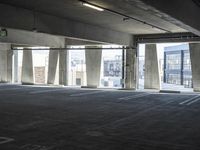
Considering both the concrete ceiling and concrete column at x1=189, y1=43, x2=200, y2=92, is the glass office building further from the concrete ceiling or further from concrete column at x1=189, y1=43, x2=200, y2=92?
the concrete ceiling

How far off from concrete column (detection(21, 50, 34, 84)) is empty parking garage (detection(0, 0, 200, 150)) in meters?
0.11

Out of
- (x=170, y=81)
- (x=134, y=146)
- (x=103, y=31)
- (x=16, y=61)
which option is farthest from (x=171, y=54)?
(x=134, y=146)

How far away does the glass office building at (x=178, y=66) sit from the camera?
34.8 m

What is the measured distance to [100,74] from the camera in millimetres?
32031

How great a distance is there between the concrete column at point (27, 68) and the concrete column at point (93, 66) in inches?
284

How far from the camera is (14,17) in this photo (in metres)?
16.1

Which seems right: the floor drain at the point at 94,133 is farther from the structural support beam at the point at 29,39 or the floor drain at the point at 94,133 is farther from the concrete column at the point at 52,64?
the concrete column at the point at 52,64

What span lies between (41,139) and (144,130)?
10.8 ft

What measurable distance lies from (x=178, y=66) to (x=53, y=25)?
21225 millimetres

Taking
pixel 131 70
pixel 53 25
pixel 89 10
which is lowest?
pixel 131 70

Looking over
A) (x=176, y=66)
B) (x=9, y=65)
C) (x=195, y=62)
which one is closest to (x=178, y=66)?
(x=176, y=66)

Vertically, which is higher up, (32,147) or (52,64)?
(52,64)

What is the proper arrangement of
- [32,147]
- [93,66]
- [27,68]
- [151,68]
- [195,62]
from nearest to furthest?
1. [32,147]
2. [195,62]
3. [151,68]
4. [93,66]
5. [27,68]

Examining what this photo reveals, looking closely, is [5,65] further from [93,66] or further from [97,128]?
[97,128]
